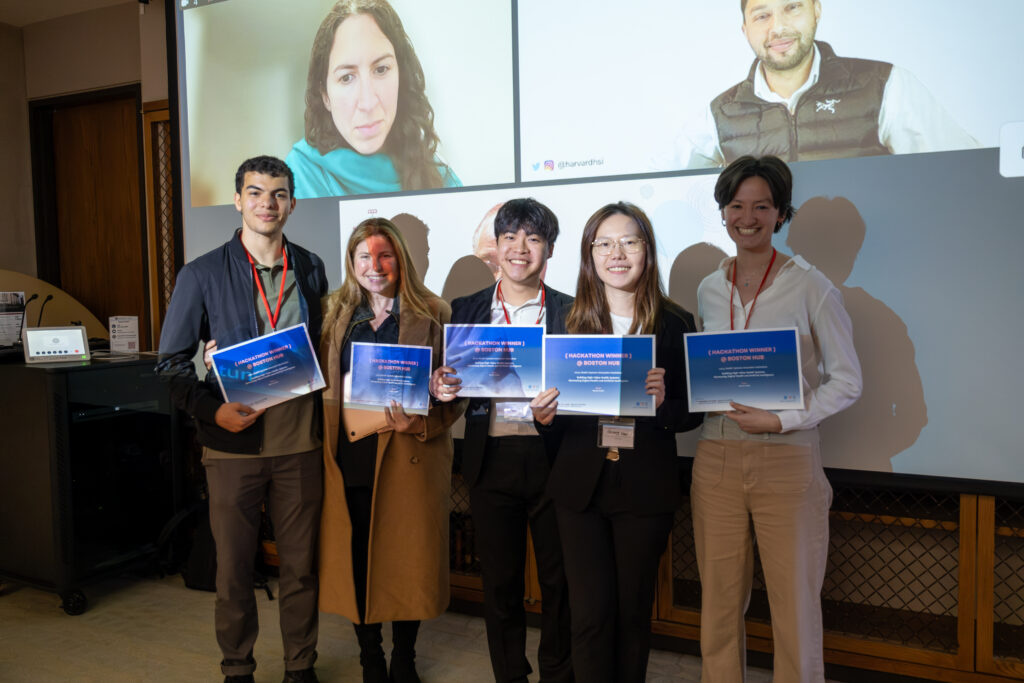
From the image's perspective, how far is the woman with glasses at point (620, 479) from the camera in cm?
178

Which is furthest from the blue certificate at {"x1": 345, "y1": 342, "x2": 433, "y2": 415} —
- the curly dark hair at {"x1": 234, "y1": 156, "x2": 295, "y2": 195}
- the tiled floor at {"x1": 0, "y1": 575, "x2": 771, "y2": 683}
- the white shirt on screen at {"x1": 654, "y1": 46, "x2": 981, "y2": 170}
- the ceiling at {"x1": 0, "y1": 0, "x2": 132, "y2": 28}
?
the ceiling at {"x1": 0, "y1": 0, "x2": 132, "y2": 28}

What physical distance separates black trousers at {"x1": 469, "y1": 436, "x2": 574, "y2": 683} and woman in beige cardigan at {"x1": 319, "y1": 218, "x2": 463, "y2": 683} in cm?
23

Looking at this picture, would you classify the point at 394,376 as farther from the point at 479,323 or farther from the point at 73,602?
the point at 73,602

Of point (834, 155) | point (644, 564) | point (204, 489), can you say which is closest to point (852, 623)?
point (644, 564)

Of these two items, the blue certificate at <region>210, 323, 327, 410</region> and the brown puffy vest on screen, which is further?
the blue certificate at <region>210, 323, 327, 410</region>

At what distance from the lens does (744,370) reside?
5.76 ft

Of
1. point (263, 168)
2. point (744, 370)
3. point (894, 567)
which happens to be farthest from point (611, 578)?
point (263, 168)

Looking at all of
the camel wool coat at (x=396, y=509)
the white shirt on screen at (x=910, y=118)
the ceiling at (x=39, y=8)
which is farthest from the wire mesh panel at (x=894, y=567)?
the ceiling at (x=39, y=8)

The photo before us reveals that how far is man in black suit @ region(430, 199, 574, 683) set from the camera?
195 centimetres

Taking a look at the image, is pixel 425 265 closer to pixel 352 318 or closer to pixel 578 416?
pixel 352 318

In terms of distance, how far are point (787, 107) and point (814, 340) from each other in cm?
76

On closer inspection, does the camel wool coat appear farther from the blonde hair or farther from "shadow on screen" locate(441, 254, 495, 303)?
"shadow on screen" locate(441, 254, 495, 303)

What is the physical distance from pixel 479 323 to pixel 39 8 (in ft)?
13.5

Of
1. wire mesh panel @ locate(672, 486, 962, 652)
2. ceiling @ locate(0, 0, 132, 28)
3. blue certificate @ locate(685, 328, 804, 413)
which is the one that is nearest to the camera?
blue certificate @ locate(685, 328, 804, 413)
